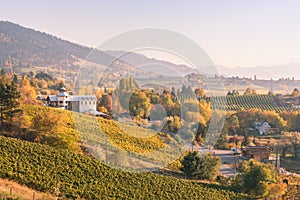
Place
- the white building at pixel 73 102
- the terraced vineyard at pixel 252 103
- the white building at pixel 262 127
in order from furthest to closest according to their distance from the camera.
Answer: the terraced vineyard at pixel 252 103 < the white building at pixel 262 127 < the white building at pixel 73 102

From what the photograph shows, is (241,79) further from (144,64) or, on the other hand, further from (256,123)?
(144,64)

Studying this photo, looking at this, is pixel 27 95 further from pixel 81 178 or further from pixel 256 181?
pixel 256 181

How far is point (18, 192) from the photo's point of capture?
448 inches

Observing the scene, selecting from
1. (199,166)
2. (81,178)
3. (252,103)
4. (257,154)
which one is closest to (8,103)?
(81,178)

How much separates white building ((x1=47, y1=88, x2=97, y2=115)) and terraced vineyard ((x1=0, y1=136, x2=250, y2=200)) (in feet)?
41.0

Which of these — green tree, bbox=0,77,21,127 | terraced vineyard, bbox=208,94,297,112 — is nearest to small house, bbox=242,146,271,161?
green tree, bbox=0,77,21,127

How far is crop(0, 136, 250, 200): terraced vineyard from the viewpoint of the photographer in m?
13.1

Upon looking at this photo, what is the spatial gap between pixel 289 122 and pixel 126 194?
34.6 meters

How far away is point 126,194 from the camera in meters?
14.5

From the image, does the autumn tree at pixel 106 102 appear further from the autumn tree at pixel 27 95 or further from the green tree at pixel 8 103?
the green tree at pixel 8 103

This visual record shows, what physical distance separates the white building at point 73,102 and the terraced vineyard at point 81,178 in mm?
12509

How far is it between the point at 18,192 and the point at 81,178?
3.46m

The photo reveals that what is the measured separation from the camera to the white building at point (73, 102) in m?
28.4

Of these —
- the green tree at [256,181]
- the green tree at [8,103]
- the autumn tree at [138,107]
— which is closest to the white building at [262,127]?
the green tree at [256,181]
